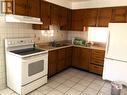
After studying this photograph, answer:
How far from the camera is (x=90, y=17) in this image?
3797 mm

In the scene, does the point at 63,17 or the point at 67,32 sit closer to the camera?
the point at 63,17

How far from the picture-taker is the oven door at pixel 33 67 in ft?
7.71

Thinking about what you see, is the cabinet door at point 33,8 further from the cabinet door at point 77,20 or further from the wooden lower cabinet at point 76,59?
the cabinet door at point 77,20

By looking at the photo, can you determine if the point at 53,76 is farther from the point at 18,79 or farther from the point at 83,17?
the point at 83,17

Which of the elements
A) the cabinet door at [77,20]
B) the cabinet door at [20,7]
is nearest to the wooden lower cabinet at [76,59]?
the cabinet door at [77,20]

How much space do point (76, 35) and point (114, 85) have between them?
250cm

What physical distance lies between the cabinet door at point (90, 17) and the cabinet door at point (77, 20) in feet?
0.51

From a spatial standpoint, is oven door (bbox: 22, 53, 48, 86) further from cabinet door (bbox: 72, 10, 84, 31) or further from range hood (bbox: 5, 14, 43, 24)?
cabinet door (bbox: 72, 10, 84, 31)

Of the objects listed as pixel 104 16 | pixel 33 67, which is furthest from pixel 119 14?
pixel 33 67

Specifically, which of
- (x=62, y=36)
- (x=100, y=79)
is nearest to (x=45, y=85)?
(x=100, y=79)

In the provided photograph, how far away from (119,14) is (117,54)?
119cm

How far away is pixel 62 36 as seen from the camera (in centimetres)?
441

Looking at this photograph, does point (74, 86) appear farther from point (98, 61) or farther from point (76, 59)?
point (76, 59)

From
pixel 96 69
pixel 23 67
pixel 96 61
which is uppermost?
pixel 23 67
